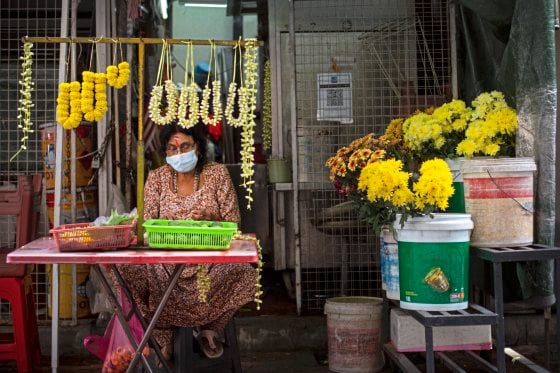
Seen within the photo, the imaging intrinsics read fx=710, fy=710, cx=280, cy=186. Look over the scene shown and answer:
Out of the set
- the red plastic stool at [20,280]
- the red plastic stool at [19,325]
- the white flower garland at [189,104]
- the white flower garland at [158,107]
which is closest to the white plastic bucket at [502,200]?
the white flower garland at [189,104]

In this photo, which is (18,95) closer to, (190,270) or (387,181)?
(190,270)

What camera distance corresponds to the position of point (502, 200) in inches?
162

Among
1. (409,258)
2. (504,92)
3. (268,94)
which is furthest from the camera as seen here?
(268,94)

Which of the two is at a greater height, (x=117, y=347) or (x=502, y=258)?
(x=502, y=258)

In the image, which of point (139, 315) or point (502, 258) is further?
point (139, 315)

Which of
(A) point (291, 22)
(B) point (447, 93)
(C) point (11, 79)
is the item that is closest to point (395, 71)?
(B) point (447, 93)

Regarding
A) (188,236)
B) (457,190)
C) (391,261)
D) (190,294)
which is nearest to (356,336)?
(391,261)

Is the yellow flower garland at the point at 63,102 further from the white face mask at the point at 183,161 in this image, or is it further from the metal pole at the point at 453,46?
the metal pole at the point at 453,46

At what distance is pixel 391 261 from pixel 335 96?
216 centimetres

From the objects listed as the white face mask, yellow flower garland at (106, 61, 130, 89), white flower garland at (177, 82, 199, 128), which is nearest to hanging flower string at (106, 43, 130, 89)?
yellow flower garland at (106, 61, 130, 89)

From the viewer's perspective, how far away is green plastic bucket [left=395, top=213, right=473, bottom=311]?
157 inches

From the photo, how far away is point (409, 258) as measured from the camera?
13.3 feet

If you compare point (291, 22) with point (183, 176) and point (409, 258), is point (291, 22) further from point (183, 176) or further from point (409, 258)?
point (409, 258)

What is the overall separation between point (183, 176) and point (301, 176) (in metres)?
1.36
